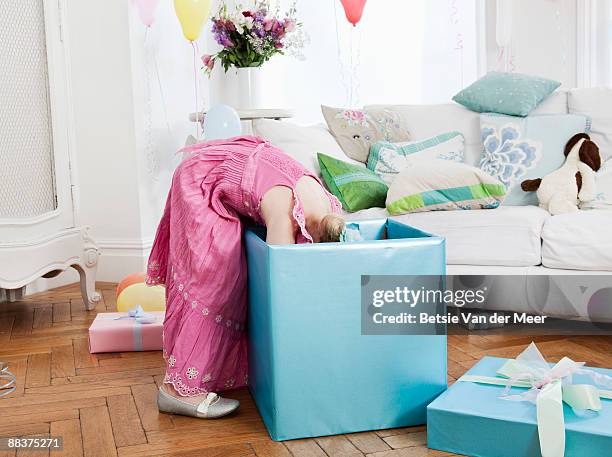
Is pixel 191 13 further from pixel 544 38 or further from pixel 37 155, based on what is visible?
pixel 544 38

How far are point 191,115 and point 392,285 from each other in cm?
224

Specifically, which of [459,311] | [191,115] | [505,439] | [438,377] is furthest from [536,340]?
[191,115]

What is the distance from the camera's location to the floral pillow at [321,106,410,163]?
301 centimetres

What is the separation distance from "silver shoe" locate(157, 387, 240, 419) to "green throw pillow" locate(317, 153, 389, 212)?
1.04 metres

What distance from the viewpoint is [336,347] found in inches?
66.6

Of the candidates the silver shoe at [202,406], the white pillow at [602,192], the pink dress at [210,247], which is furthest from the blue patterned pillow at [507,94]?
the silver shoe at [202,406]

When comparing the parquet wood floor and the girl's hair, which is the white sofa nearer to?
the parquet wood floor

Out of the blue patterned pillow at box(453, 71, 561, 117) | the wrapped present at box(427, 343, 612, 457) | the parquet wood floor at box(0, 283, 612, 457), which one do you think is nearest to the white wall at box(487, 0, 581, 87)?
the blue patterned pillow at box(453, 71, 561, 117)

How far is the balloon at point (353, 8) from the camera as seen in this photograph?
150 inches

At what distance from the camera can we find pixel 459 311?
2785 millimetres

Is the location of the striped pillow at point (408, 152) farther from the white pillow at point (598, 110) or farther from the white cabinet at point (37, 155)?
the white cabinet at point (37, 155)

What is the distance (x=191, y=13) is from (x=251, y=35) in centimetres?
29

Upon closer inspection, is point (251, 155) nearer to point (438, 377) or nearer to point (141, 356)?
point (438, 377)

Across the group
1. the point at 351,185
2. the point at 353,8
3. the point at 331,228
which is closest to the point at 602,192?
the point at 351,185
